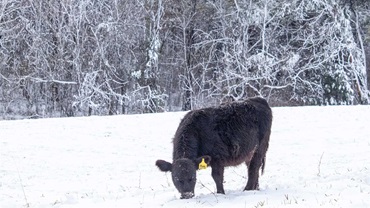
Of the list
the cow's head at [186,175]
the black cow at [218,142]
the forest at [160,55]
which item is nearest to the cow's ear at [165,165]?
the black cow at [218,142]

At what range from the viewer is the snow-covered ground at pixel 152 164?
824 cm

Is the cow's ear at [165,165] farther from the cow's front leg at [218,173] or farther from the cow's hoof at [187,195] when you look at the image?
the cow's front leg at [218,173]

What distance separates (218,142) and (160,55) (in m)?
30.2

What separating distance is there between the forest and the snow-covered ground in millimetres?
12878

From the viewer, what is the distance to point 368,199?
21.8ft

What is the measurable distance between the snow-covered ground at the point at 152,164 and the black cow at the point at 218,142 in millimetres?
357

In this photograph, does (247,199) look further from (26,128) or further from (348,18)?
(348,18)

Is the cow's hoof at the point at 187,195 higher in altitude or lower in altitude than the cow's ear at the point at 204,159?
lower

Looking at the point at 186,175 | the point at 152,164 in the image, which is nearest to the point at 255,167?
the point at 186,175

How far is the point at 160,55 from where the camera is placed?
126 ft

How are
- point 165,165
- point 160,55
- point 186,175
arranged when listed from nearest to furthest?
point 186,175 → point 165,165 → point 160,55

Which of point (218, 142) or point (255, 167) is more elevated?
point (218, 142)

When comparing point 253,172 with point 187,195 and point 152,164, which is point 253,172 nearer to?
point 187,195

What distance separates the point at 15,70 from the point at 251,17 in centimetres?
1542
